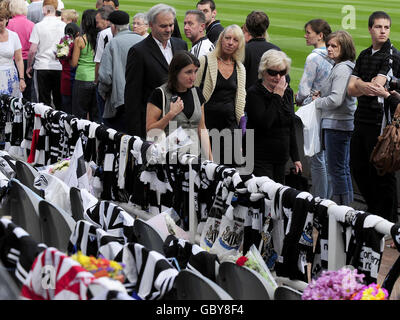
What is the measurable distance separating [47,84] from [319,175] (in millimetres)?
4728

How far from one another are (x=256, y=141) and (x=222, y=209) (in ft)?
4.87

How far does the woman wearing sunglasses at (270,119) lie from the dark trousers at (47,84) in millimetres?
5217

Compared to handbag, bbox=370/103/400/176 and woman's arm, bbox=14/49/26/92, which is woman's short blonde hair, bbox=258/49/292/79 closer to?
handbag, bbox=370/103/400/176

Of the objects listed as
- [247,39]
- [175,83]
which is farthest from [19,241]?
[247,39]

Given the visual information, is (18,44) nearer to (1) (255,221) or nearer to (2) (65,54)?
(2) (65,54)

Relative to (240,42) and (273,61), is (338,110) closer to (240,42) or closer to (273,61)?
(240,42)

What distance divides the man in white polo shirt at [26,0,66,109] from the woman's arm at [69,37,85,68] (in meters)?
0.57

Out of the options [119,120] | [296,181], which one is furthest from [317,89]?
[119,120]

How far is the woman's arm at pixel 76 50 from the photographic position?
Answer: 33.6 feet

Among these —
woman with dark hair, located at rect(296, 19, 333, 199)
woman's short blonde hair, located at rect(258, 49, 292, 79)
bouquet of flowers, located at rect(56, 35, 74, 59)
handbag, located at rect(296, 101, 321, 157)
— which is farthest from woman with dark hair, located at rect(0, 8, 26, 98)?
woman's short blonde hair, located at rect(258, 49, 292, 79)

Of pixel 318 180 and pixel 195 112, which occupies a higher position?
pixel 195 112

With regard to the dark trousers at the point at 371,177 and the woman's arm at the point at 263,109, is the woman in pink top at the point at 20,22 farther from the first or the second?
the dark trousers at the point at 371,177

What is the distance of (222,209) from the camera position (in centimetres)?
515
